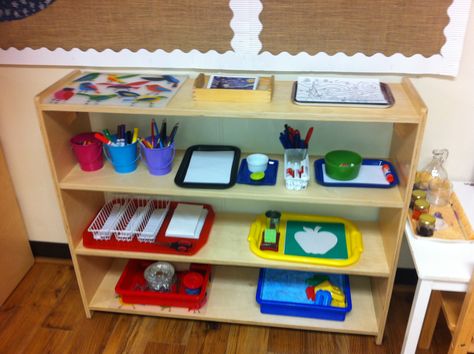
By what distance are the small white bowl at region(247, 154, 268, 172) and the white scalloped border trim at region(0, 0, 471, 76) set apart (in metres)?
0.30

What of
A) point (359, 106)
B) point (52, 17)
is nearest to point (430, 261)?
point (359, 106)

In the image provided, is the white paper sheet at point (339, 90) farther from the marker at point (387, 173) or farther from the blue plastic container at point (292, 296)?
the blue plastic container at point (292, 296)

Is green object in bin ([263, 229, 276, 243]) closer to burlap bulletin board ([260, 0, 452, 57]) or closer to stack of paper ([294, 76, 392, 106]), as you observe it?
stack of paper ([294, 76, 392, 106])

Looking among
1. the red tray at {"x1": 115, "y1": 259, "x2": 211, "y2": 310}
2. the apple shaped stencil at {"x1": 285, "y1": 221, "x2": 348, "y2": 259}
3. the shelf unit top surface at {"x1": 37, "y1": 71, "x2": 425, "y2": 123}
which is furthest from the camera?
the red tray at {"x1": 115, "y1": 259, "x2": 211, "y2": 310}

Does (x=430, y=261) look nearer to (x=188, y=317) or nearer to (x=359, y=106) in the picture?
(x=359, y=106)

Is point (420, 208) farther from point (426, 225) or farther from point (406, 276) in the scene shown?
point (406, 276)

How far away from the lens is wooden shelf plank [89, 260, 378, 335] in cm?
172

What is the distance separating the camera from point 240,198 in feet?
4.85

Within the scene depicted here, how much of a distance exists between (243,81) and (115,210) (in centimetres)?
77

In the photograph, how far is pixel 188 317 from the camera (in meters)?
1.77

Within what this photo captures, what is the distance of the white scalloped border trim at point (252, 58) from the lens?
1415 mm

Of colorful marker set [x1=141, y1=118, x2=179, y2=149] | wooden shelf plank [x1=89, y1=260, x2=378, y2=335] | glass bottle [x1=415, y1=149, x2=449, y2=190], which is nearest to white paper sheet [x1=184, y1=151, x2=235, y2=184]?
colorful marker set [x1=141, y1=118, x2=179, y2=149]

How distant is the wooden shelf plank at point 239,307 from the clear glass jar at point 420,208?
1.60 feet

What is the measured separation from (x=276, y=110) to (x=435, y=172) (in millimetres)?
676
